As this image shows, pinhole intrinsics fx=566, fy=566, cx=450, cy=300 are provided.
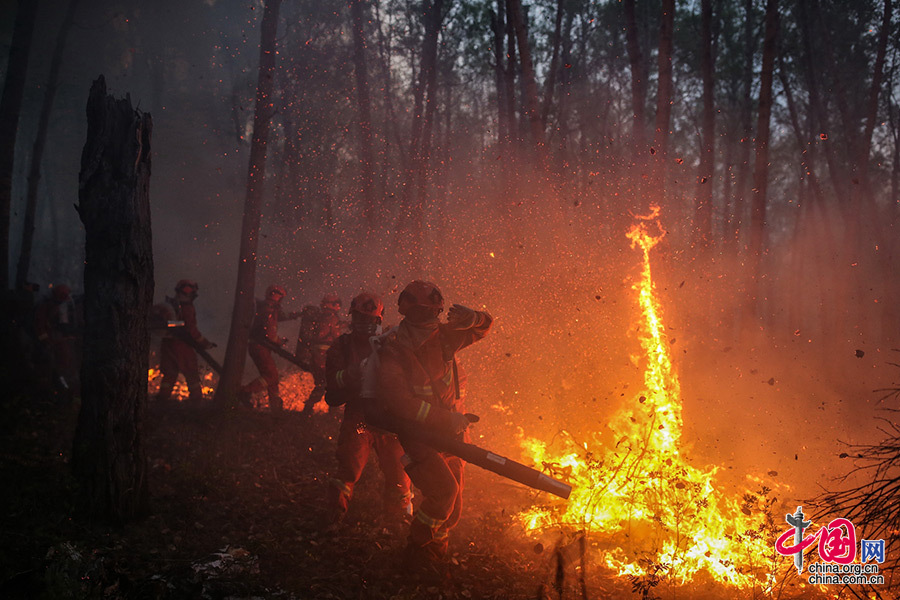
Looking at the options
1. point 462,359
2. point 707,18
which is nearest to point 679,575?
point 462,359

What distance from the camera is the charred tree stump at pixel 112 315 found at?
4891 millimetres

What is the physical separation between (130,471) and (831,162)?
1585cm

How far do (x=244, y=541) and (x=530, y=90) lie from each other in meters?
8.30

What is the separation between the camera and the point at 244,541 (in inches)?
203

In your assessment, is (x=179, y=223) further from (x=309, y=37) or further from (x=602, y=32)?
(x=602, y=32)

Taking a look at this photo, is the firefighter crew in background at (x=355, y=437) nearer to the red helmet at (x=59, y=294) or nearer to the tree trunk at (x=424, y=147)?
the tree trunk at (x=424, y=147)

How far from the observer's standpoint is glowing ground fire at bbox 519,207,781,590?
5.20 metres

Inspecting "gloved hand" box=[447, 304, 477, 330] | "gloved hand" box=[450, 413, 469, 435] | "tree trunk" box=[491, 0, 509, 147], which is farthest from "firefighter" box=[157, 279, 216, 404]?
"tree trunk" box=[491, 0, 509, 147]

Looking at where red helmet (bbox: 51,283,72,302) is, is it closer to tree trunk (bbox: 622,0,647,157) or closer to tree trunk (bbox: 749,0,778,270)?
tree trunk (bbox: 622,0,647,157)

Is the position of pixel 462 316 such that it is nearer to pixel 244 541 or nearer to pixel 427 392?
pixel 427 392

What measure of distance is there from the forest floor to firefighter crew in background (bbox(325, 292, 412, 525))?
261mm

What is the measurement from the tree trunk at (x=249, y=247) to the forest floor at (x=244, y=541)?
5.99 ft

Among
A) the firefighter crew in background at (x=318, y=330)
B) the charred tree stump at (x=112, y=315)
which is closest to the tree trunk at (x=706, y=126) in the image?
the firefighter crew in background at (x=318, y=330)

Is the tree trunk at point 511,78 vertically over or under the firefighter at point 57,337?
over
